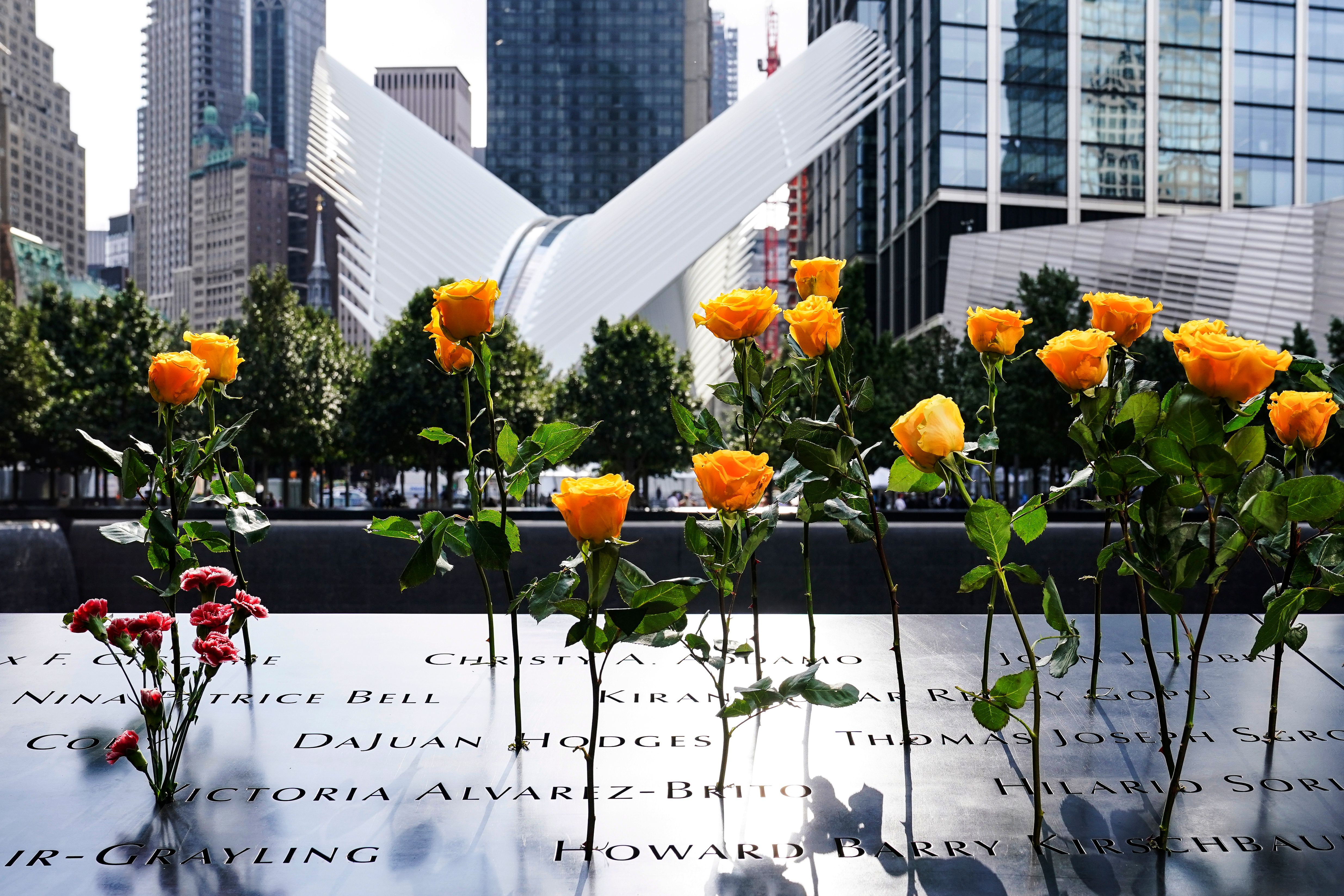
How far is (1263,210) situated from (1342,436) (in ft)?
29.2

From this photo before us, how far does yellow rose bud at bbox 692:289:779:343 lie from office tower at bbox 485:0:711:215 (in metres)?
163

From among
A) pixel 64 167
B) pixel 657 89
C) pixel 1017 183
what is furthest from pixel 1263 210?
pixel 64 167

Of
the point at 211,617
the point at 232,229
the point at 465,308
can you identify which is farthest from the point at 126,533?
the point at 232,229

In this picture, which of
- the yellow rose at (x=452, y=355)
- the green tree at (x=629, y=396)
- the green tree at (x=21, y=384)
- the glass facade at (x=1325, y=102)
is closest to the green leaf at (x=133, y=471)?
the yellow rose at (x=452, y=355)

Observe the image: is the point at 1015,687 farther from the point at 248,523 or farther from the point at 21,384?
the point at 21,384

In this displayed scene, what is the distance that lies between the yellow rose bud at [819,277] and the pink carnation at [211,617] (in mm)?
1718

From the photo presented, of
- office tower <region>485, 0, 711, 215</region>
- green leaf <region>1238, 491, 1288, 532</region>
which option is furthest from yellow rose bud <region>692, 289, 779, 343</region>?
office tower <region>485, 0, 711, 215</region>

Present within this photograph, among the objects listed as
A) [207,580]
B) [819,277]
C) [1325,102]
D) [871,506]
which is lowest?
[207,580]

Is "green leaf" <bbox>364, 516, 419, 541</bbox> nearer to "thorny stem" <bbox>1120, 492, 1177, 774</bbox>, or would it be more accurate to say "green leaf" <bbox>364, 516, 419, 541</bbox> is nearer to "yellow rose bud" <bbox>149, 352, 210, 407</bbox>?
"yellow rose bud" <bbox>149, 352, 210, 407</bbox>

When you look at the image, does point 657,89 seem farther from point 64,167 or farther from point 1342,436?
point 1342,436

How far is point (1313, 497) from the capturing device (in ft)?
6.91

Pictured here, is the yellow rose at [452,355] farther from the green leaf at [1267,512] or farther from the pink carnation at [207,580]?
the green leaf at [1267,512]

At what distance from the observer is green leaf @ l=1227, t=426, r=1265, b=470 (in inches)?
85.7

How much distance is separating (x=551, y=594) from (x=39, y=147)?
614ft
